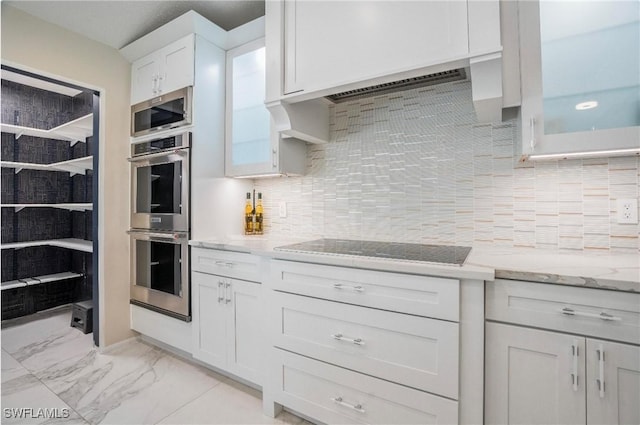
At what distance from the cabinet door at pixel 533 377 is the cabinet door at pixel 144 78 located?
8.75 ft

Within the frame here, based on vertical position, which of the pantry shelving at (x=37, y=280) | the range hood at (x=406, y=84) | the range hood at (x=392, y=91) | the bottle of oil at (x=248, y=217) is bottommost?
the pantry shelving at (x=37, y=280)

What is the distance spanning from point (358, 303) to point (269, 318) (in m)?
0.53

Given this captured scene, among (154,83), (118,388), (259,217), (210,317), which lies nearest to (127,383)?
(118,388)

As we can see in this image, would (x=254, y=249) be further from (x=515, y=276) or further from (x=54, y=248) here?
A: (x=54, y=248)

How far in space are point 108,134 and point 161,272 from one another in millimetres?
1154

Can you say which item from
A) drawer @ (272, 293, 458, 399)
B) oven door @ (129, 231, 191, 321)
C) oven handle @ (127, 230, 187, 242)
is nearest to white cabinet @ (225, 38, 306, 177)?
oven handle @ (127, 230, 187, 242)

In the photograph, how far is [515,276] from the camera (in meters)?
1.10

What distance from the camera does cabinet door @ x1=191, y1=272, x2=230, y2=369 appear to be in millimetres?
1915

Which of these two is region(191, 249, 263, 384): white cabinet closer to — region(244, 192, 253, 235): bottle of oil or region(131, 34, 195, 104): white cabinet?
region(244, 192, 253, 235): bottle of oil

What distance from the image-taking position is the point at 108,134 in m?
2.39

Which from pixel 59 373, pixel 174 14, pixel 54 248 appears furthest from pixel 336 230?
pixel 54 248

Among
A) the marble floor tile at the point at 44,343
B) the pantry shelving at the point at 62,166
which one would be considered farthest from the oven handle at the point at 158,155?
the marble floor tile at the point at 44,343

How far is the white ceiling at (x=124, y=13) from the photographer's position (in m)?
2.00

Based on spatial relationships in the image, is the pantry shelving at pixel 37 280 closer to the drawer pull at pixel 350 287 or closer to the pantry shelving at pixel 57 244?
the pantry shelving at pixel 57 244
